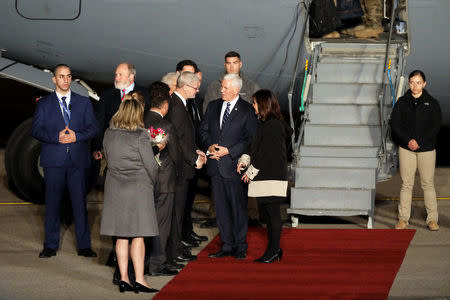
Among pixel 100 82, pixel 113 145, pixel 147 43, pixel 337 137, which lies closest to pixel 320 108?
pixel 337 137

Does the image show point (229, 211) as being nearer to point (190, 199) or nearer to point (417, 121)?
point (190, 199)

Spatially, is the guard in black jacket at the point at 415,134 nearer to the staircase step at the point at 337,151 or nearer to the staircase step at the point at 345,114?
the staircase step at the point at 337,151

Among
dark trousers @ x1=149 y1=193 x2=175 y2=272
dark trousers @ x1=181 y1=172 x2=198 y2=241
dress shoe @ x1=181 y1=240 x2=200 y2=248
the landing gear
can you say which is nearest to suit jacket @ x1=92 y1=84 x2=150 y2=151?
dark trousers @ x1=181 y1=172 x2=198 y2=241

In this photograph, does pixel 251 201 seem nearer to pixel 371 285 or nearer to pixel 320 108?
pixel 320 108

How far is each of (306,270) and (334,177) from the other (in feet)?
8.20

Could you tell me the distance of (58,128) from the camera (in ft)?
28.5

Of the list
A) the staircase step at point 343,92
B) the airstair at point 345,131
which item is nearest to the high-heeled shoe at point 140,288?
the airstair at point 345,131

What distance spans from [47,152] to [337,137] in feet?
12.7

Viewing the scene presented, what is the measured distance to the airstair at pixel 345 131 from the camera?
32.9 feet

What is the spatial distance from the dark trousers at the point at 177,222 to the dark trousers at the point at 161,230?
0.56 feet

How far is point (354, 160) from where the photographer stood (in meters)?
10.5

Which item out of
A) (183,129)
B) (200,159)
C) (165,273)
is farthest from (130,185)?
(200,159)

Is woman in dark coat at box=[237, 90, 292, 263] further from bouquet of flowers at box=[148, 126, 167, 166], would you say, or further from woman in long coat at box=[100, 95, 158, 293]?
woman in long coat at box=[100, 95, 158, 293]

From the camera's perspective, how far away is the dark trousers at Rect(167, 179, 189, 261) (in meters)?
8.05
